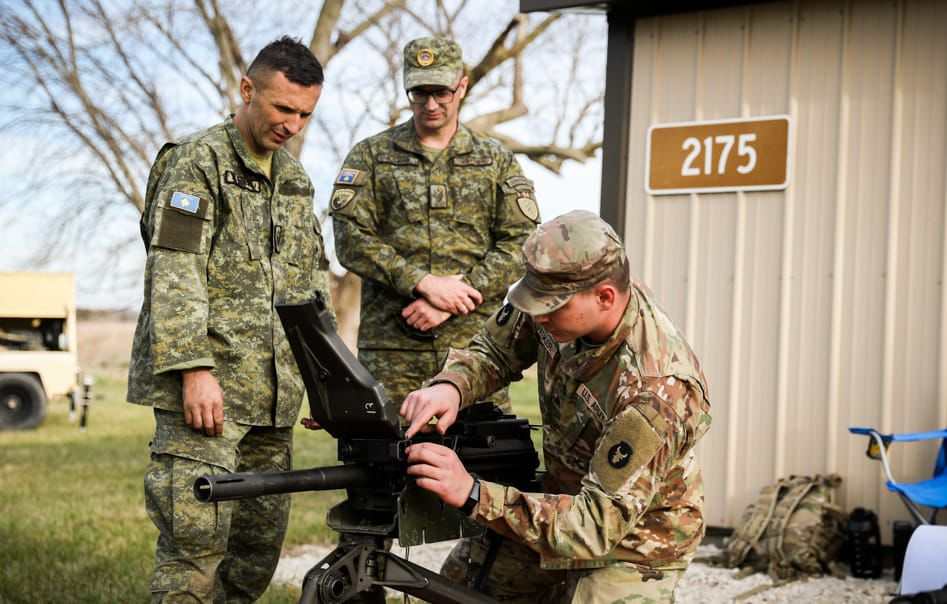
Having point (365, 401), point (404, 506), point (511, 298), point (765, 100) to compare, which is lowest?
point (404, 506)

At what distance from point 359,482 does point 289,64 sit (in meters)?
1.39

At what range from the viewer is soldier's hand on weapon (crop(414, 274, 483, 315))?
13.9 feet

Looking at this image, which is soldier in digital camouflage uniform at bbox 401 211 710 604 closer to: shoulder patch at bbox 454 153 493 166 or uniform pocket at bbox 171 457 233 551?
uniform pocket at bbox 171 457 233 551

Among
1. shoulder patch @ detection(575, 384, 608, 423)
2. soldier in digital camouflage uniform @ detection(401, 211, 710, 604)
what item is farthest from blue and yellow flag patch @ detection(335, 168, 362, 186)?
shoulder patch @ detection(575, 384, 608, 423)

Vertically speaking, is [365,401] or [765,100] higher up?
[765,100]

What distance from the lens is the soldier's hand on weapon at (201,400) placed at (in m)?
3.28

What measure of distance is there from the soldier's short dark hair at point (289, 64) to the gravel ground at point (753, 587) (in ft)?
9.05

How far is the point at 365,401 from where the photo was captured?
9.01 feet

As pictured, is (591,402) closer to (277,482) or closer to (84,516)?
(277,482)

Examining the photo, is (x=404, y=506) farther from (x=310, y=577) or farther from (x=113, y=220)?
(x=113, y=220)

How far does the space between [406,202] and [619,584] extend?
78.5 inches

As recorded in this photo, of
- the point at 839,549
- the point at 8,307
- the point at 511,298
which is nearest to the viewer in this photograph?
the point at 511,298

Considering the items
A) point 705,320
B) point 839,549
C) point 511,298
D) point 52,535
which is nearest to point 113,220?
point 52,535

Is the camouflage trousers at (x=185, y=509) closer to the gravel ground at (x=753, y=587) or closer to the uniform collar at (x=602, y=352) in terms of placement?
the uniform collar at (x=602, y=352)
